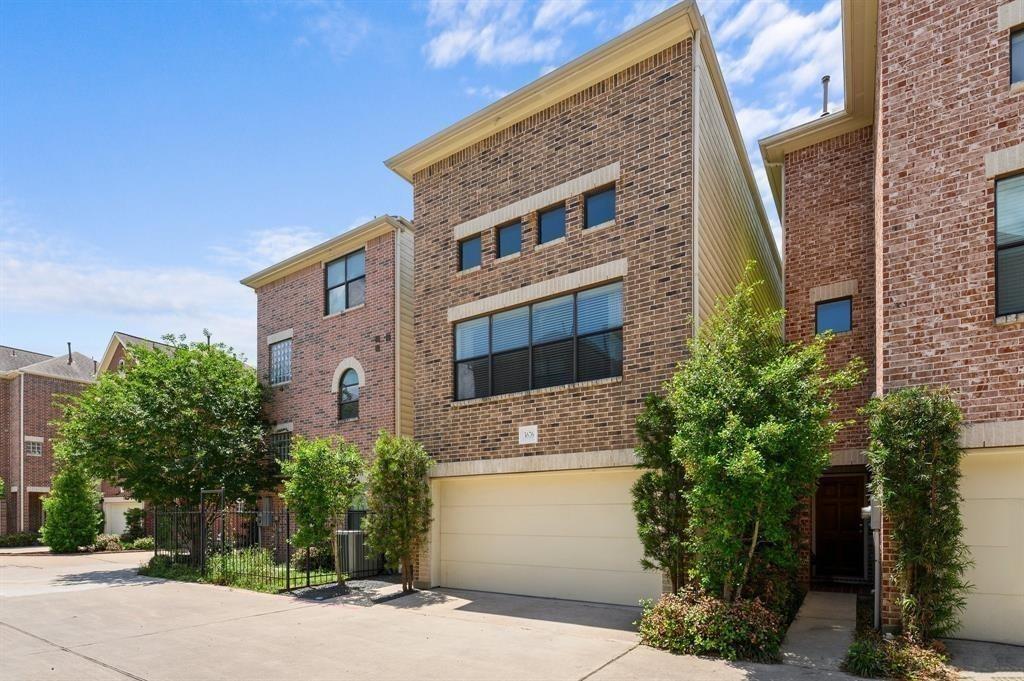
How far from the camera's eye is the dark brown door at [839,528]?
1352 centimetres

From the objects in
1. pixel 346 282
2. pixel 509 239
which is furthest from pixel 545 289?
pixel 346 282

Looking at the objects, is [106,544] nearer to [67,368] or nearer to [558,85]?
[67,368]

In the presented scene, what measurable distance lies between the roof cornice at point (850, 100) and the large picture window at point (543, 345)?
5.25 m

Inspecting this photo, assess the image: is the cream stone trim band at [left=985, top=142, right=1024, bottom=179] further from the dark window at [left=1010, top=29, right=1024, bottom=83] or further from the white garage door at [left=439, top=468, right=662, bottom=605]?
the white garage door at [left=439, top=468, right=662, bottom=605]

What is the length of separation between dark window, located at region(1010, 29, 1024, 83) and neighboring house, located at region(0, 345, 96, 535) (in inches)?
1503

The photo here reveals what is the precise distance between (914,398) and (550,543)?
6854mm

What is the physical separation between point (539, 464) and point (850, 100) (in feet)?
29.6

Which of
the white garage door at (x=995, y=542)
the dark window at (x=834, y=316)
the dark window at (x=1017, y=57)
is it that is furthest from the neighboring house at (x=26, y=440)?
the dark window at (x=1017, y=57)

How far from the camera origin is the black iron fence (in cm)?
1467

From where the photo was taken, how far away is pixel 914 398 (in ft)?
25.6

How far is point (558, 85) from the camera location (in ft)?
40.7

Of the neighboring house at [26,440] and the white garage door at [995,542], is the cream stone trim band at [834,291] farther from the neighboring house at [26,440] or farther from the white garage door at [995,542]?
the neighboring house at [26,440]

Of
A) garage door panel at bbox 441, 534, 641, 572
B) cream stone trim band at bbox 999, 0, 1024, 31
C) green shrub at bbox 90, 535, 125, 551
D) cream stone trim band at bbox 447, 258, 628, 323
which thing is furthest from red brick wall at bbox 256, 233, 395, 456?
cream stone trim band at bbox 999, 0, 1024, 31

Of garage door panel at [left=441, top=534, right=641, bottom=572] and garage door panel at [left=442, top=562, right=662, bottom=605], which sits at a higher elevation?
garage door panel at [left=441, top=534, right=641, bottom=572]
